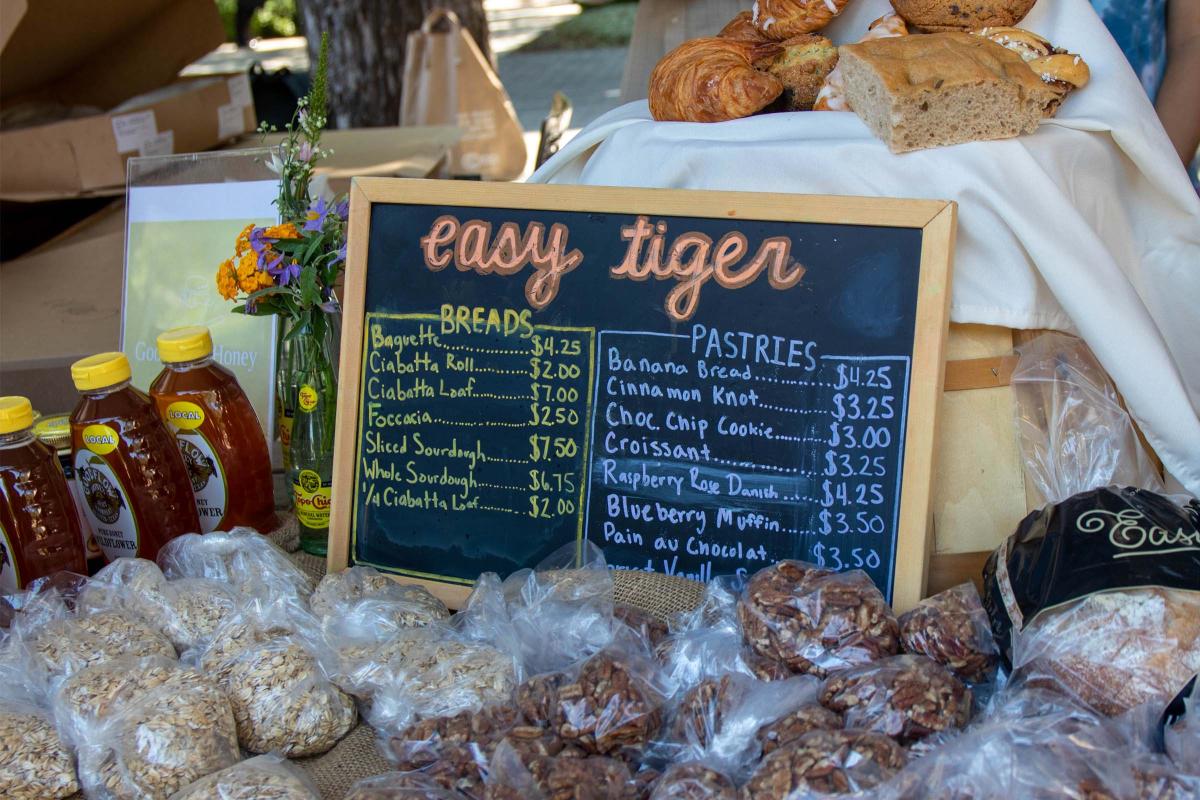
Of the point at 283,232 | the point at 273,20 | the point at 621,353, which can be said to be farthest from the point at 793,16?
the point at 273,20

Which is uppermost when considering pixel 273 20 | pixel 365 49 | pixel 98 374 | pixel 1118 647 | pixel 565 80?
pixel 273 20

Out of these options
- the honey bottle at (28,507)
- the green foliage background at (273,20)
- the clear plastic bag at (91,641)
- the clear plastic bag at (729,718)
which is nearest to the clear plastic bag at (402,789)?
the clear plastic bag at (729,718)

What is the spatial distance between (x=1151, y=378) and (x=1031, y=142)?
17.2 inches

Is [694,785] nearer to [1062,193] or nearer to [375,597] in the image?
[375,597]

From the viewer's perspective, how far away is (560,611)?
170cm

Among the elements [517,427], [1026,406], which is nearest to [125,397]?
[517,427]

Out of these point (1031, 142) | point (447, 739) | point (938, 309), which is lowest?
point (447, 739)

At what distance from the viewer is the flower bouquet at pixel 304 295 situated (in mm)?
2072

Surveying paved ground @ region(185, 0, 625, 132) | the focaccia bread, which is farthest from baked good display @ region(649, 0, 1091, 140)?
paved ground @ region(185, 0, 625, 132)

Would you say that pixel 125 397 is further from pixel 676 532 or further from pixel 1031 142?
pixel 1031 142

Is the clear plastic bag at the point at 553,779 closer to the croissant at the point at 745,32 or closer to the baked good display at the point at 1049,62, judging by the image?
the baked good display at the point at 1049,62

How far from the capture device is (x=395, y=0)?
5.67m

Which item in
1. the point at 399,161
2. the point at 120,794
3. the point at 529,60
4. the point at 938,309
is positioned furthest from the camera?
the point at 529,60

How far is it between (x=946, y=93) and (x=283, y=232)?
1255mm
